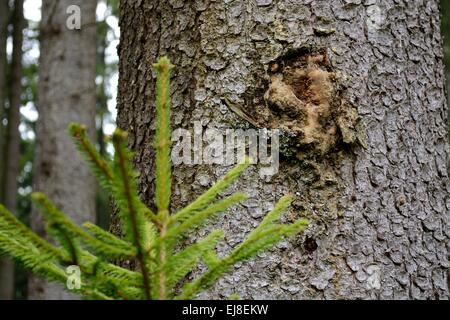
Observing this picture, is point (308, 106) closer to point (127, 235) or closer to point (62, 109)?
point (127, 235)

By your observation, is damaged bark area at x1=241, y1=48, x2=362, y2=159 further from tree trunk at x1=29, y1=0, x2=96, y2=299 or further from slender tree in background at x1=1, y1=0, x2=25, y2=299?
slender tree in background at x1=1, y1=0, x2=25, y2=299

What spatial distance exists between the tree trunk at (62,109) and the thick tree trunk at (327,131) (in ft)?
10.7

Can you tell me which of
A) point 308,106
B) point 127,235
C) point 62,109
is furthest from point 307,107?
point 62,109

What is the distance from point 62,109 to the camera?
5.10 metres

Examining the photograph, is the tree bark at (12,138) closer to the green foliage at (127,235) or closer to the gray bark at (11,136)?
the gray bark at (11,136)

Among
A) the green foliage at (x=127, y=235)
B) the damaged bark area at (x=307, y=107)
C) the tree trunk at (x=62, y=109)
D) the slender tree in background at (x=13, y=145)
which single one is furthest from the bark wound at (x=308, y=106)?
the slender tree in background at (x=13, y=145)

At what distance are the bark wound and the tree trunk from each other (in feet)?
11.5

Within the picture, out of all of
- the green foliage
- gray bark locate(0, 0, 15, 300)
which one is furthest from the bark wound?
gray bark locate(0, 0, 15, 300)

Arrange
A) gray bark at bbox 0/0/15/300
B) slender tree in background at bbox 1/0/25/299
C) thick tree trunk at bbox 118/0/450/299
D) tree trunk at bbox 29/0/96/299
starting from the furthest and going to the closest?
slender tree in background at bbox 1/0/25/299 < gray bark at bbox 0/0/15/300 < tree trunk at bbox 29/0/96/299 < thick tree trunk at bbox 118/0/450/299

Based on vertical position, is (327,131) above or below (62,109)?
below

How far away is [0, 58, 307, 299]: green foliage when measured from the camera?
924 millimetres

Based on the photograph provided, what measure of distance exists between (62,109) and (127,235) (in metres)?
4.34

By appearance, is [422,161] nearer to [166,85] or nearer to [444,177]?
[444,177]
